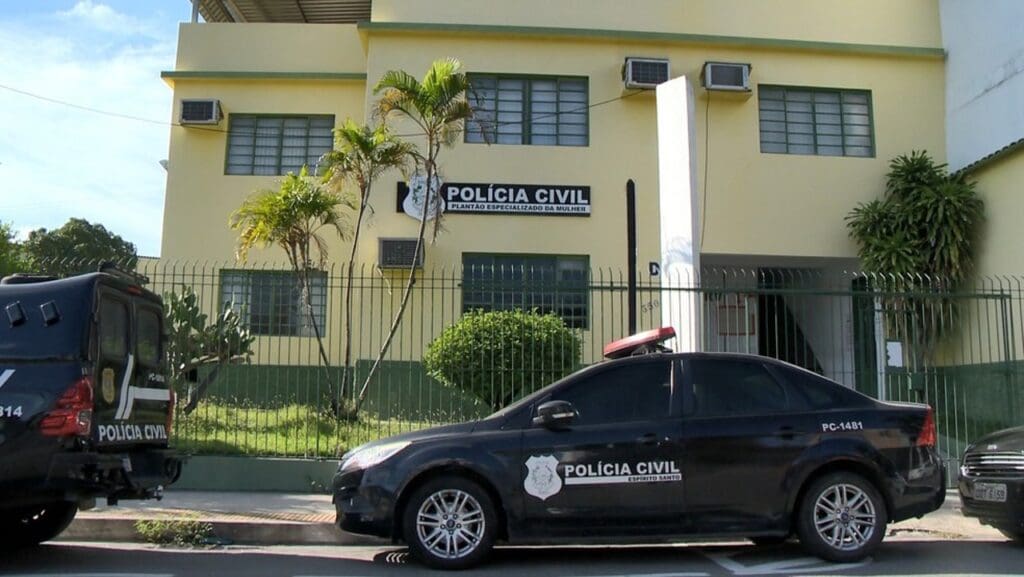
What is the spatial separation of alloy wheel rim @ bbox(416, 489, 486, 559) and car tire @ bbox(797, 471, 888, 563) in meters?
2.48

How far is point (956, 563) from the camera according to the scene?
6.97 m

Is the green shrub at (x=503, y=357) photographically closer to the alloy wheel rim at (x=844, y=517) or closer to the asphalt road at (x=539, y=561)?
the asphalt road at (x=539, y=561)

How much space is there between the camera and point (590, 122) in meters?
16.0

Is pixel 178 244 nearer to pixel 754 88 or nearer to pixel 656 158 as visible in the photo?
pixel 656 158

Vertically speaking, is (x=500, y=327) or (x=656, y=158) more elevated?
(x=656, y=158)

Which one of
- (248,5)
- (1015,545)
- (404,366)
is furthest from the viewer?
(248,5)

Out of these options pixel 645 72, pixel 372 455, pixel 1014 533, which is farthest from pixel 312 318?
pixel 1014 533

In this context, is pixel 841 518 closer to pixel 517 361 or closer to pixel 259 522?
pixel 517 361

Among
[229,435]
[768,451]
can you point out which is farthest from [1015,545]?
[229,435]

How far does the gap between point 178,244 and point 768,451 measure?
12.9 meters

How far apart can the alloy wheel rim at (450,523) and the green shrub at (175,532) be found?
2.66 m

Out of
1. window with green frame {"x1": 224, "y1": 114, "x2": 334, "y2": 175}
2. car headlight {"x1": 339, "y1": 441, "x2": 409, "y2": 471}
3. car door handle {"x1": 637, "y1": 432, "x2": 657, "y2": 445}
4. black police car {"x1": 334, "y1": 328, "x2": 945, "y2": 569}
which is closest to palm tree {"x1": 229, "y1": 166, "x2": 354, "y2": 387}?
window with green frame {"x1": 224, "y1": 114, "x2": 334, "y2": 175}

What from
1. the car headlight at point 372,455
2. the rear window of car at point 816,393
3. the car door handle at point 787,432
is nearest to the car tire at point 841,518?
the car door handle at point 787,432

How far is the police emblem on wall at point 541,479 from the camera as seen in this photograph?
258 inches
